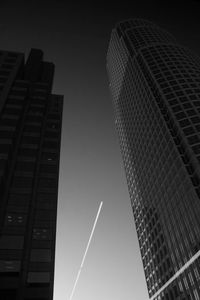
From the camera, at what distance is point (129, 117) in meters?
130

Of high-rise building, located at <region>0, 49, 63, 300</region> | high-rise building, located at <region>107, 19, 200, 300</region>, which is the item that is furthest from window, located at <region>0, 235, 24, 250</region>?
high-rise building, located at <region>107, 19, 200, 300</region>

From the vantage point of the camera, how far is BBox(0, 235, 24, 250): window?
34647 mm

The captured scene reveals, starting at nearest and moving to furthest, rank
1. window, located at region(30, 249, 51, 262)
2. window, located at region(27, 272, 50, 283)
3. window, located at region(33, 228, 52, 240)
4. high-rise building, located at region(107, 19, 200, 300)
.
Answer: window, located at region(27, 272, 50, 283)
window, located at region(30, 249, 51, 262)
window, located at region(33, 228, 52, 240)
high-rise building, located at region(107, 19, 200, 300)

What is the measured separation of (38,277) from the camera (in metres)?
33.2

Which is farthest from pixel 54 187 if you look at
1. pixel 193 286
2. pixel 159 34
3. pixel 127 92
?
pixel 159 34

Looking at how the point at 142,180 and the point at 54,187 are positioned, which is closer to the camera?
the point at 54,187

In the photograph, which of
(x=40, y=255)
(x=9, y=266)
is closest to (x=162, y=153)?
(x=40, y=255)

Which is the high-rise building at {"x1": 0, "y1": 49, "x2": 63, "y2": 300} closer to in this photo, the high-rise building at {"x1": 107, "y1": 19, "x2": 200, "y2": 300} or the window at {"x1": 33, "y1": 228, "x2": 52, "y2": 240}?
the window at {"x1": 33, "y1": 228, "x2": 52, "y2": 240}

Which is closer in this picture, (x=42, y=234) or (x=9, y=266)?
(x=9, y=266)

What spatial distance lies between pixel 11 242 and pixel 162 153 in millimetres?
69590

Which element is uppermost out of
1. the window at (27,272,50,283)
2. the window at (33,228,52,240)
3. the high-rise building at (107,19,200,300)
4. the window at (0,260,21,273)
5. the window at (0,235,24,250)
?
the high-rise building at (107,19,200,300)

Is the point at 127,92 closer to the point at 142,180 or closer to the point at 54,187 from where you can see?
the point at 142,180

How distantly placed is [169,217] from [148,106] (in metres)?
43.4

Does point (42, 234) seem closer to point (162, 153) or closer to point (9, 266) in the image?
point (9, 266)
